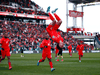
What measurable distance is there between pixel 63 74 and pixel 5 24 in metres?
38.8

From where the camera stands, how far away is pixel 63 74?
10.8 metres

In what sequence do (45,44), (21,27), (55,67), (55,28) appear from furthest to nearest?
(21,27), (55,67), (55,28), (45,44)

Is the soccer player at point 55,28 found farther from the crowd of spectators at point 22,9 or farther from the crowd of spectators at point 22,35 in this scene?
the crowd of spectators at point 22,9

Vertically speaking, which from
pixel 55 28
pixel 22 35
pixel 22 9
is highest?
pixel 22 9

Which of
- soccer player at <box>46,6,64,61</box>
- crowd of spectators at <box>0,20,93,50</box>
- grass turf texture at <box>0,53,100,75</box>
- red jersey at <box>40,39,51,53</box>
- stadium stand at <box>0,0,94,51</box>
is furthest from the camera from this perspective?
stadium stand at <box>0,0,94,51</box>

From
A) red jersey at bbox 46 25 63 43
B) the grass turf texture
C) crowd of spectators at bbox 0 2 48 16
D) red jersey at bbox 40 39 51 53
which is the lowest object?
the grass turf texture

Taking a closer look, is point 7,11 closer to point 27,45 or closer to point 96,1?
point 27,45

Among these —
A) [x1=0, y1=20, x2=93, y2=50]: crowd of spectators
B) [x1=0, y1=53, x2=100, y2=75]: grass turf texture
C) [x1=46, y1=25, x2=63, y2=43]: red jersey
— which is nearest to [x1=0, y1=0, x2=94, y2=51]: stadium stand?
[x1=0, y1=20, x2=93, y2=50]: crowd of spectators

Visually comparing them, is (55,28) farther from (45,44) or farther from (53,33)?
(45,44)

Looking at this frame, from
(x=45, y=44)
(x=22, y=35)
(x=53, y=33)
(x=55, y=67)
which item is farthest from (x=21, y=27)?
(x=45, y=44)

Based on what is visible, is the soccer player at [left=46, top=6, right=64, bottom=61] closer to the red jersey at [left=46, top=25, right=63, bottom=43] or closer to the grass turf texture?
the red jersey at [left=46, top=25, right=63, bottom=43]

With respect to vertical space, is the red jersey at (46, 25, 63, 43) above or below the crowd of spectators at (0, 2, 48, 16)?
below

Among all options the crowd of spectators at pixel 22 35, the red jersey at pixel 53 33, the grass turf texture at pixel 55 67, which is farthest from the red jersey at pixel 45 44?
the crowd of spectators at pixel 22 35

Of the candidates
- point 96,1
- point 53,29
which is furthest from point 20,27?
point 53,29
